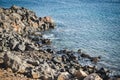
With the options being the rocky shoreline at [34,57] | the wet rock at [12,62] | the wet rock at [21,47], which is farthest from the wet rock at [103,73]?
the wet rock at [21,47]

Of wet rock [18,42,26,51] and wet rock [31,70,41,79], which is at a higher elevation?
wet rock [18,42,26,51]

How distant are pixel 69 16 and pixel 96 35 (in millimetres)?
25939

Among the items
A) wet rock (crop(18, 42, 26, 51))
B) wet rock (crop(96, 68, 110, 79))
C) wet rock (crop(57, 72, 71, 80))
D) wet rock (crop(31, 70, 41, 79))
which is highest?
wet rock (crop(18, 42, 26, 51))

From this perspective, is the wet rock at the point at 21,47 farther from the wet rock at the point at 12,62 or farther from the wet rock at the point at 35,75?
the wet rock at the point at 35,75

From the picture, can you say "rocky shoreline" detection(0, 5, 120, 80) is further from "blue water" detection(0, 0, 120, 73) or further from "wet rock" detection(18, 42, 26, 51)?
"blue water" detection(0, 0, 120, 73)

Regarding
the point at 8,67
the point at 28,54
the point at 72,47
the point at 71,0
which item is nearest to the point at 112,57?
the point at 72,47

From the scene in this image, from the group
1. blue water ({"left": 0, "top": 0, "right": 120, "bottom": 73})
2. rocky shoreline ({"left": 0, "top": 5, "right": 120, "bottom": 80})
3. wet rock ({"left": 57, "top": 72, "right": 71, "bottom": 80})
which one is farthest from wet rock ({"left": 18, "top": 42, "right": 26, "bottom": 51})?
wet rock ({"left": 57, "top": 72, "right": 71, "bottom": 80})

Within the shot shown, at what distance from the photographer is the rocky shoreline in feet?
77.2

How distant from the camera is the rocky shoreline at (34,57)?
926 inches

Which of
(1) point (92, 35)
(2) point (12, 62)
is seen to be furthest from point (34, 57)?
(1) point (92, 35)

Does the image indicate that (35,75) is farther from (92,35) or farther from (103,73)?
(92,35)

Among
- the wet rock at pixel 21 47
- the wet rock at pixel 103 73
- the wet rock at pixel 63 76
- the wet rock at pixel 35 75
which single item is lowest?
the wet rock at pixel 103 73

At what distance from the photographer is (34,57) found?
3092 centimetres

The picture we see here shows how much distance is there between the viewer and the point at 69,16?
247ft
